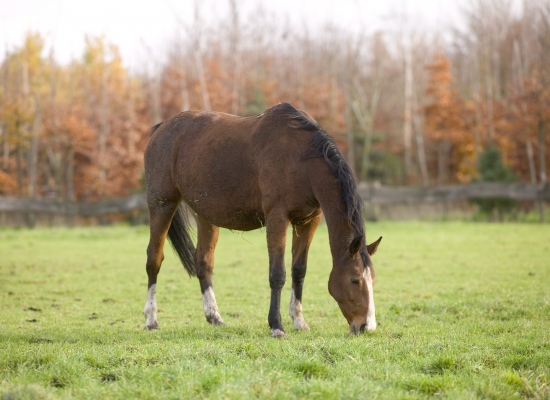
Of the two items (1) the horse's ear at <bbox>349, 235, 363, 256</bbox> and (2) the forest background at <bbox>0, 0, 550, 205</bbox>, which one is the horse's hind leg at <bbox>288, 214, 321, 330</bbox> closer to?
(1) the horse's ear at <bbox>349, 235, 363, 256</bbox>

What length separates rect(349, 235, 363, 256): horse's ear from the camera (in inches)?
206

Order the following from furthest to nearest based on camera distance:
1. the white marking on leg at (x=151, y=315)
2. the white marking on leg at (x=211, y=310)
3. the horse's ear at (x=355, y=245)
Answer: the white marking on leg at (x=211, y=310)
the white marking on leg at (x=151, y=315)
the horse's ear at (x=355, y=245)

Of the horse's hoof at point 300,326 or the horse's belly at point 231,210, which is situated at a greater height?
the horse's belly at point 231,210

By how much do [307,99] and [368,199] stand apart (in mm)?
16420

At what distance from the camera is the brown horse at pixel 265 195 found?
5.47 m

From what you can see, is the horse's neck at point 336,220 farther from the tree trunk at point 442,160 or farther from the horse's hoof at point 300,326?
the tree trunk at point 442,160

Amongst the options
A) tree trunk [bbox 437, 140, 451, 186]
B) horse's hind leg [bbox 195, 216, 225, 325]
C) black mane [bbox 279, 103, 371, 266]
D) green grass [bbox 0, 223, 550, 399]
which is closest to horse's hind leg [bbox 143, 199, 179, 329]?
horse's hind leg [bbox 195, 216, 225, 325]

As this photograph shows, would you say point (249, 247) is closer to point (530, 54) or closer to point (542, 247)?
point (542, 247)

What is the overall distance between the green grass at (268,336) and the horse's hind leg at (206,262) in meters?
0.27

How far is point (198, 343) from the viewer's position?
4.91 metres

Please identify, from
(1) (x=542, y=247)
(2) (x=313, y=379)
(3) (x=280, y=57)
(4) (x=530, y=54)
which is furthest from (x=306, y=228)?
(3) (x=280, y=57)

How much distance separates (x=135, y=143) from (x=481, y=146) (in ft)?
59.0

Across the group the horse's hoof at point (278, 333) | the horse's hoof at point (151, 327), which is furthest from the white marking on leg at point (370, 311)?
the horse's hoof at point (151, 327)

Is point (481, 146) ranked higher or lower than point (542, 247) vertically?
higher
